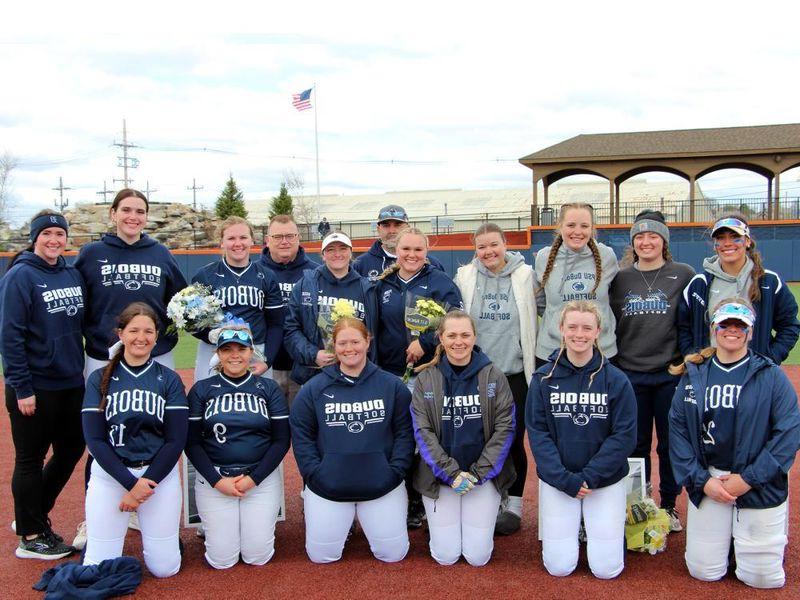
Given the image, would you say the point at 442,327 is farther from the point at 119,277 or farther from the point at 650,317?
the point at 119,277

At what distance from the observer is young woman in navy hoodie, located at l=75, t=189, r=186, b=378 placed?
4730mm

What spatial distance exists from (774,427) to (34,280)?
14.7ft

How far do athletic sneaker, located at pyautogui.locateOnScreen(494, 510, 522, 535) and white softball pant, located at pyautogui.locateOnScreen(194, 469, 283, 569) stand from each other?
1486 mm

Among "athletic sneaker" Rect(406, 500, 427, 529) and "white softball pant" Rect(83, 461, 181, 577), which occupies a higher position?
"white softball pant" Rect(83, 461, 181, 577)

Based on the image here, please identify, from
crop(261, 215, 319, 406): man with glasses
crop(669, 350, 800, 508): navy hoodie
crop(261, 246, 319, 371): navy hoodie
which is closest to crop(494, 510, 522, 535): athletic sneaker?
crop(669, 350, 800, 508): navy hoodie

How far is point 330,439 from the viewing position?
4375mm

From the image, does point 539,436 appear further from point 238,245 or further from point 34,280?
point 34,280

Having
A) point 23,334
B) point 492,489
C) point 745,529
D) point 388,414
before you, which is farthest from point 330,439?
point 745,529

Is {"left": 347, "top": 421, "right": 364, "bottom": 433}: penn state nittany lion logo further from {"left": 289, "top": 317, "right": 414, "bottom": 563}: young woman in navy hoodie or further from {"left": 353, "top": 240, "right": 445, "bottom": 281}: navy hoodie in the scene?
{"left": 353, "top": 240, "right": 445, "bottom": 281}: navy hoodie

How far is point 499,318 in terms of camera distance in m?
4.91

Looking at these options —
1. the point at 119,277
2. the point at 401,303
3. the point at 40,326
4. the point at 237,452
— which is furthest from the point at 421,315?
the point at 40,326

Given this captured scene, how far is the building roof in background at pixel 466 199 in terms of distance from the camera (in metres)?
52.4

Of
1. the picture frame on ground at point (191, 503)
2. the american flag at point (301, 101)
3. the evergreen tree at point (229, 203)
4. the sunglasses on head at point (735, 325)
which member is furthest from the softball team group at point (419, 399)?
the evergreen tree at point (229, 203)

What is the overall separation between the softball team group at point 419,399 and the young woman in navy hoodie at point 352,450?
0.01 metres
